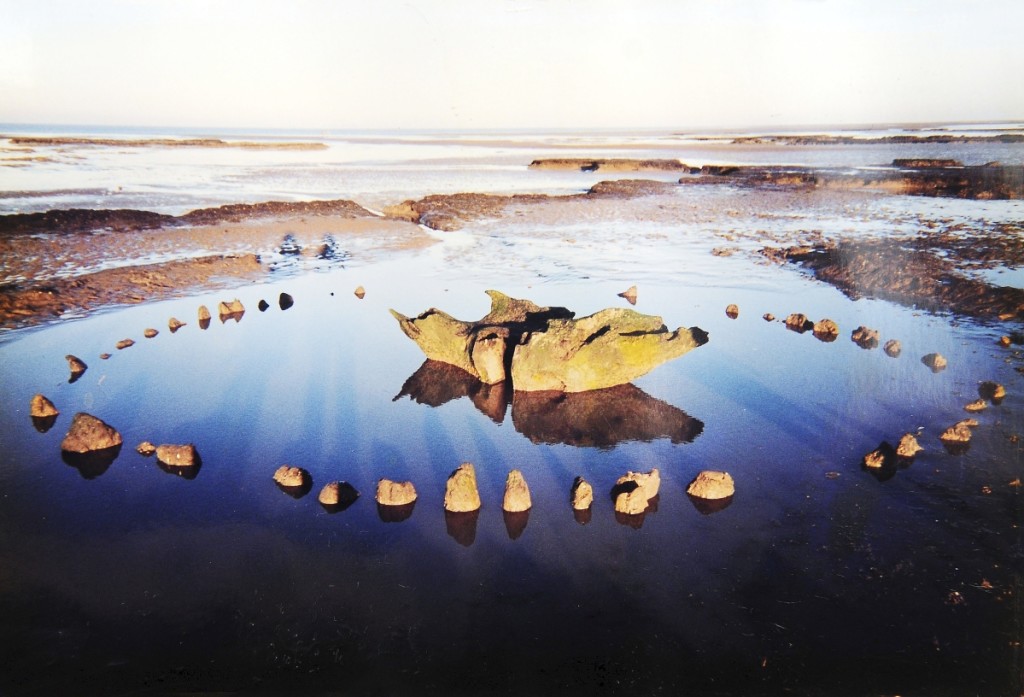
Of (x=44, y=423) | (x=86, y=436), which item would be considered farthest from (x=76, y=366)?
(x=86, y=436)

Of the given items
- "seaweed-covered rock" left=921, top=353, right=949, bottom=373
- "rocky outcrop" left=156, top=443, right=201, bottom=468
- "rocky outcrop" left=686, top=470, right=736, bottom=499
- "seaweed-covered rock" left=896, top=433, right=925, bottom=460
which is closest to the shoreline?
"seaweed-covered rock" left=921, top=353, right=949, bottom=373

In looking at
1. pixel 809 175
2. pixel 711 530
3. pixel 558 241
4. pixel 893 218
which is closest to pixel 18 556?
pixel 711 530

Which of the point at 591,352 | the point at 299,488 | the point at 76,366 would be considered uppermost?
the point at 591,352

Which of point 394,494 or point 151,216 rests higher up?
point 151,216

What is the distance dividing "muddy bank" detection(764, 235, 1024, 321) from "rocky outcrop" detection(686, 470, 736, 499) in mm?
11839

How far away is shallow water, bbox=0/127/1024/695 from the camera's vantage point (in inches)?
267

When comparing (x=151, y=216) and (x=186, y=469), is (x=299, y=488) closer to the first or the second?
(x=186, y=469)

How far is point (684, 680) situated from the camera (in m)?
6.58

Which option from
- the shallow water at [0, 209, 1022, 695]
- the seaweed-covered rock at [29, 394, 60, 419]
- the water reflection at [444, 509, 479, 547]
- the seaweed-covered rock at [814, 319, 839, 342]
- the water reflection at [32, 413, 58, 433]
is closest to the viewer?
the shallow water at [0, 209, 1022, 695]

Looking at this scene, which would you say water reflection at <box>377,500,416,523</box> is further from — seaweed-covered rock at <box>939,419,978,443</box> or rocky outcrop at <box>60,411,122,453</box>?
seaweed-covered rock at <box>939,419,978,443</box>

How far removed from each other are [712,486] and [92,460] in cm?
1026

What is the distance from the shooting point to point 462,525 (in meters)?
8.92

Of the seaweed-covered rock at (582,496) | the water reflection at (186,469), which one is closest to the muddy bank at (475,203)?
the water reflection at (186,469)

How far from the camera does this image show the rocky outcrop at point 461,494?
30.2 ft
